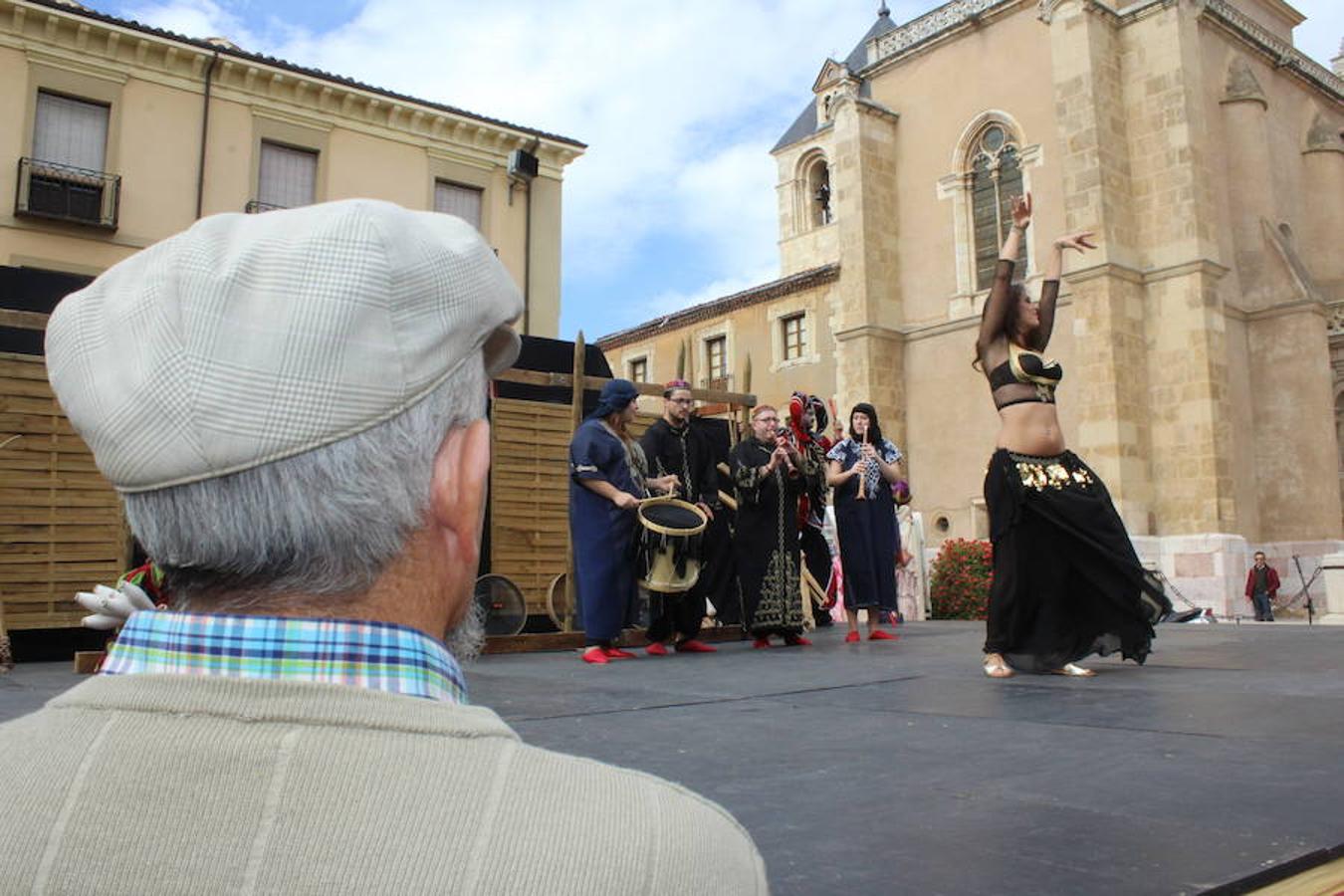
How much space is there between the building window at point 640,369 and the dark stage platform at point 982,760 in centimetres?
3375

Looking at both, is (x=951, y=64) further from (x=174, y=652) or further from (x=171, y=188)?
(x=174, y=652)

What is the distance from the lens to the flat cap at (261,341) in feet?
2.87

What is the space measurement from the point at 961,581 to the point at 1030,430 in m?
12.4

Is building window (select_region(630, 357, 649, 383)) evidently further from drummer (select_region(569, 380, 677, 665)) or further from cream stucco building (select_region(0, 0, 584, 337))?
drummer (select_region(569, 380, 677, 665))

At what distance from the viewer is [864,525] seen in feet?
26.8

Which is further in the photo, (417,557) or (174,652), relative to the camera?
(417,557)

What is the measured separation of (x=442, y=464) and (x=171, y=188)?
2082cm

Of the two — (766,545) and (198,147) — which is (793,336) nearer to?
(198,147)

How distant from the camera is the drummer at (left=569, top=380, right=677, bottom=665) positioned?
23.5 ft

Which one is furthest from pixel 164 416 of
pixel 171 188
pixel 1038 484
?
pixel 171 188

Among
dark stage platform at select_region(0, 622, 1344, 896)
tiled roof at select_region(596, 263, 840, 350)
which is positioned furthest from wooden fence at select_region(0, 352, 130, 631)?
tiled roof at select_region(596, 263, 840, 350)

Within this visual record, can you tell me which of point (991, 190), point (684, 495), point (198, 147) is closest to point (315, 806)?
point (684, 495)

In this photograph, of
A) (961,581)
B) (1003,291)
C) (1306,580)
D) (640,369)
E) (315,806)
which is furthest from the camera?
(640,369)

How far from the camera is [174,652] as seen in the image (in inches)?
33.5
